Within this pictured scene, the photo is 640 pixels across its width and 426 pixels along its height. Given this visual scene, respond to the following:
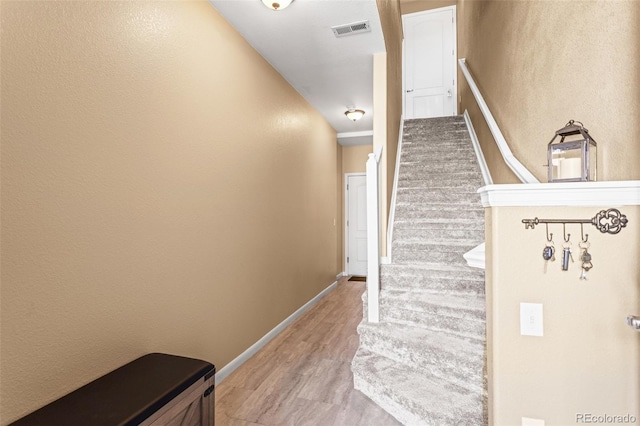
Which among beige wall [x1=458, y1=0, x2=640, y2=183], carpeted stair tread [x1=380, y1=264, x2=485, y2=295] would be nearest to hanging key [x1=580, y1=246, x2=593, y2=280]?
beige wall [x1=458, y1=0, x2=640, y2=183]

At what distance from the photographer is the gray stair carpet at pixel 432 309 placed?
207cm

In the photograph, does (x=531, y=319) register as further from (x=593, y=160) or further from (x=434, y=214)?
(x=434, y=214)

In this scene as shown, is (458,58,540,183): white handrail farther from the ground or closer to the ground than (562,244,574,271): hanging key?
farther from the ground

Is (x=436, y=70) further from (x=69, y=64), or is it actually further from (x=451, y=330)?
(x=69, y=64)

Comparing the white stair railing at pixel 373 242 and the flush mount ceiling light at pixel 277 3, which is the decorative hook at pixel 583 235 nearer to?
the white stair railing at pixel 373 242

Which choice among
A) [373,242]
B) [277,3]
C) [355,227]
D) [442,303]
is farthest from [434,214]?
[355,227]

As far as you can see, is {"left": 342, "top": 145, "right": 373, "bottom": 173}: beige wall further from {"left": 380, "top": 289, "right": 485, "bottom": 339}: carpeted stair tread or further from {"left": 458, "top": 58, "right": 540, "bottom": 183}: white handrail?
{"left": 380, "top": 289, "right": 485, "bottom": 339}: carpeted stair tread

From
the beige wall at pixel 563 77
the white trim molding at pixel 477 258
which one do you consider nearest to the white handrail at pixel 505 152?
the beige wall at pixel 563 77

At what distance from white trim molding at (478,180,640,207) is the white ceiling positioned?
6.12ft

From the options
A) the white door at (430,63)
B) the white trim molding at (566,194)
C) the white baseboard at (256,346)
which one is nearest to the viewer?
the white trim molding at (566,194)

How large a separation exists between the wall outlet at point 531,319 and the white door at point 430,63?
5.24 m

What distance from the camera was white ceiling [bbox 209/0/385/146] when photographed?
7.91 feet

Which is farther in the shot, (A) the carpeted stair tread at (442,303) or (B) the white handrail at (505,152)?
(A) the carpeted stair tread at (442,303)

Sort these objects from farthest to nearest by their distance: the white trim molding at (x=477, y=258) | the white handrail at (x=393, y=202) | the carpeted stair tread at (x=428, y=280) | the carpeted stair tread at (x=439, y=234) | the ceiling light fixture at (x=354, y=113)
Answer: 1. the ceiling light fixture at (x=354, y=113)
2. the white handrail at (x=393, y=202)
3. the carpeted stair tread at (x=439, y=234)
4. the carpeted stair tread at (x=428, y=280)
5. the white trim molding at (x=477, y=258)
